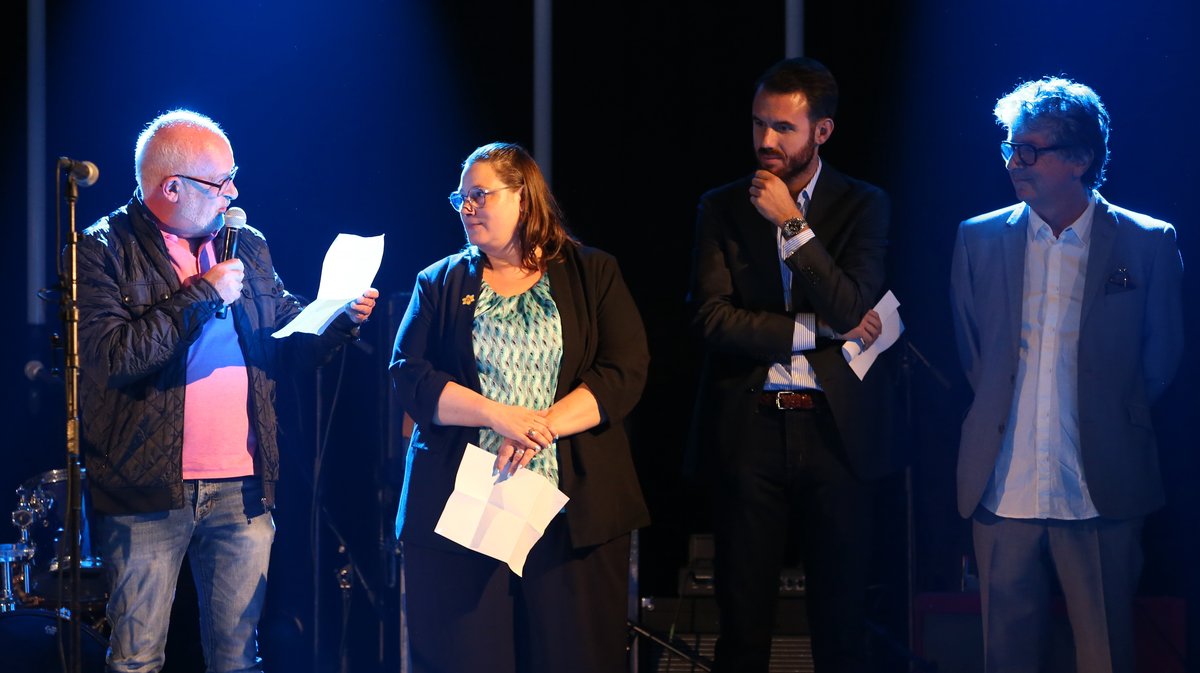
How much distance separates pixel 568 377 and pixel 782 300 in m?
0.70

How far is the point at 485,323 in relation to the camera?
2986 mm

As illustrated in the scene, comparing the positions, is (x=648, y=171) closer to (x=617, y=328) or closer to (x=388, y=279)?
(x=388, y=279)

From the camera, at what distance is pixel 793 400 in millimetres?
3221

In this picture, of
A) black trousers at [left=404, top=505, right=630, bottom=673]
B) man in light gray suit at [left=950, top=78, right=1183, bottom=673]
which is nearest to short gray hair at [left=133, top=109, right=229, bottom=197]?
black trousers at [left=404, top=505, right=630, bottom=673]

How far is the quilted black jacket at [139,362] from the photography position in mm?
2996

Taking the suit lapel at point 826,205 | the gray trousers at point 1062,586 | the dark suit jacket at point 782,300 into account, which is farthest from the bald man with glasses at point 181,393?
the gray trousers at point 1062,586

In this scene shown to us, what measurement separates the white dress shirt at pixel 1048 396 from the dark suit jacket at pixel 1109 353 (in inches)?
1.3

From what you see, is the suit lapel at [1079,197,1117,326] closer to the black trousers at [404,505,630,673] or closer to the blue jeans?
the black trousers at [404,505,630,673]

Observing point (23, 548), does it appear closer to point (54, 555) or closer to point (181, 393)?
point (54, 555)

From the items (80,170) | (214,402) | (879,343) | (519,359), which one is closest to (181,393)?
(214,402)

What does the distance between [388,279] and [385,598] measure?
116cm

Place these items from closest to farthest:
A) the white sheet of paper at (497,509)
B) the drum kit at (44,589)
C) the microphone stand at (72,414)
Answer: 1. the microphone stand at (72,414)
2. the white sheet of paper at (497,509)
3. the drum kit at (44,589)

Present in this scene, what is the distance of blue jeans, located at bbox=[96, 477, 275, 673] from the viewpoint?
120 inches

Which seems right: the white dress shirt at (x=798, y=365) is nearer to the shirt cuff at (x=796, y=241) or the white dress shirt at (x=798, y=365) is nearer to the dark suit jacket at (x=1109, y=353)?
the shirt cuff at (x=796, y=241)
